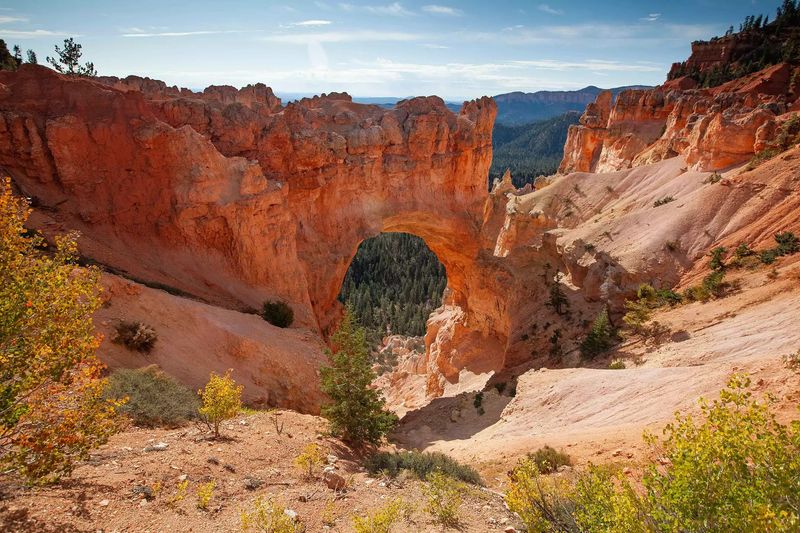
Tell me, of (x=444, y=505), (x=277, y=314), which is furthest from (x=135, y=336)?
(x=444, y=505)

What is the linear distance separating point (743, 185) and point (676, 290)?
7.71 metres

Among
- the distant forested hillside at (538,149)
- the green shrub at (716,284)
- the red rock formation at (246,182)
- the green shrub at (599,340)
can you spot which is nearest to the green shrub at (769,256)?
the green shrub at (716,284)

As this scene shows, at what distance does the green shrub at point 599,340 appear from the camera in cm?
2200

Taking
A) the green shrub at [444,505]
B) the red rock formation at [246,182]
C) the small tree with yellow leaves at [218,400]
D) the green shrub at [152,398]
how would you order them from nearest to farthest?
1. the green shrub at [444,505]
2. the small tree with yellow leaves at [218,400]
3. the green shrub at [152,398]
4. the red rock formation at [246,182]

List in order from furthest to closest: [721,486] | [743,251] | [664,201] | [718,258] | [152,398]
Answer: [664,201] < [718,258] < [743,251] < [152,398] < [721,486]

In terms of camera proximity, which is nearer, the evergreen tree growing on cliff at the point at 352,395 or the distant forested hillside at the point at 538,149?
the evergreen tree growing on cliff at the point at 352,395

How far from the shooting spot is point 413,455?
12.9 meters

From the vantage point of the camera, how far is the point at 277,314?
902 inches

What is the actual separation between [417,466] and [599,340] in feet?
44.1

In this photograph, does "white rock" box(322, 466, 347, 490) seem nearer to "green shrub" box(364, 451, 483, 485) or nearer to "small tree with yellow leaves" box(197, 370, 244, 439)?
"green shrub" box(364, 451, 483, 485)

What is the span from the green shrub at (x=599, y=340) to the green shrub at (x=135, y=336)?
61.1 feet

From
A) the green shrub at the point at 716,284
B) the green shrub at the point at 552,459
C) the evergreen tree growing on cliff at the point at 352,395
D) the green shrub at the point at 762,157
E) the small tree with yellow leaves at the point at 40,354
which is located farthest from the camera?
the green shrub at the point at 762,157

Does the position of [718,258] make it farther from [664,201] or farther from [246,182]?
[246,182]

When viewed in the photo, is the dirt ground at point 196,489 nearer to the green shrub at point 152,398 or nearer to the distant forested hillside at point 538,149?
the green shrub at point 152,398
